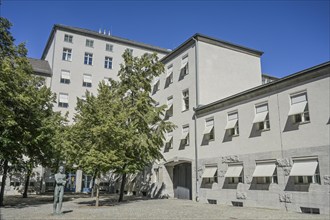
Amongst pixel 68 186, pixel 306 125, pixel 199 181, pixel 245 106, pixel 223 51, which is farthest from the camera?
pixel 68 186

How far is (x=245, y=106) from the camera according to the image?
19469mm

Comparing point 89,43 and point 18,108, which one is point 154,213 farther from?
point 89,43

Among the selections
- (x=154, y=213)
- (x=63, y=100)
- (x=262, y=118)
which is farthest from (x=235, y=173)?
(x=63, y=100)

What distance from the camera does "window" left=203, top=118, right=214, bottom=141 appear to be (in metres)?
22.1

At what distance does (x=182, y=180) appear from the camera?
25.7 meters

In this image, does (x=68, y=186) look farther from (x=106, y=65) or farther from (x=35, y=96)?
(x=35, y=96)

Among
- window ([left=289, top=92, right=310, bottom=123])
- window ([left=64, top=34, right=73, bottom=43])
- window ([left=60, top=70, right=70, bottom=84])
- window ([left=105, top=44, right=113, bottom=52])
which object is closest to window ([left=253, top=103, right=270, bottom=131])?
window ([left=289, top=92, right=310, bottom=123])

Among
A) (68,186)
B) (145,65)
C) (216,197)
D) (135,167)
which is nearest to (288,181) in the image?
(216,197)

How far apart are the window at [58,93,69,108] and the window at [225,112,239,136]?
28184 millimetres

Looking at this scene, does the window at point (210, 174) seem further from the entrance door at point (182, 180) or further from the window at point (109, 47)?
the window at point (109, 47)

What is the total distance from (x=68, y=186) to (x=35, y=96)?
25.3 meters

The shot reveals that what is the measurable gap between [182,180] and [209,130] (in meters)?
6.11

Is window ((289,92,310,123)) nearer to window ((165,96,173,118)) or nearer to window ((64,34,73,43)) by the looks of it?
window ((165,96,173,118))

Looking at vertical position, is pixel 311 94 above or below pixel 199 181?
Result: above
